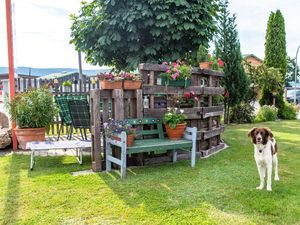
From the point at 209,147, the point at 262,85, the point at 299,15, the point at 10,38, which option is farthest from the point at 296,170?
the point at 299,15

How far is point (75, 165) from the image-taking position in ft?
14.0

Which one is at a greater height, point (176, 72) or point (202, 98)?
point (176, 72)

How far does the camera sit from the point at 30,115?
5129 mm

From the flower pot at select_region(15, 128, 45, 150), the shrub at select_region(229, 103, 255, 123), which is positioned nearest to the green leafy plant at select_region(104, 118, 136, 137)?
the flower pot at select_region(15, 128, 45, 150)

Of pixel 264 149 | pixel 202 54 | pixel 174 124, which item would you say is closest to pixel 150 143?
pixel 174 124

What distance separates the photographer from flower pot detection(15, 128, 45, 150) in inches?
201

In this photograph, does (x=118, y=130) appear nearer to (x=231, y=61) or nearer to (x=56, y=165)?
(x=56, y=165)

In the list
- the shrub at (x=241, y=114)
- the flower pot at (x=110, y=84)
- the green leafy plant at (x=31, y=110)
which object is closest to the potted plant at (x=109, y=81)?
the flower pot at (x=110, y=84)

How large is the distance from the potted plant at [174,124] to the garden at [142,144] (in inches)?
0.6

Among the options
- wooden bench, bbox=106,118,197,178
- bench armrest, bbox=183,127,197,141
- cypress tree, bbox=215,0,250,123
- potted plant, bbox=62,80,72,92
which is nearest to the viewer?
wooden bench, bbox=106,118,197,178

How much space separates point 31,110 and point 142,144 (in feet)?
8.15

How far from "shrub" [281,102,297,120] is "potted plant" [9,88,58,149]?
10.8 meters

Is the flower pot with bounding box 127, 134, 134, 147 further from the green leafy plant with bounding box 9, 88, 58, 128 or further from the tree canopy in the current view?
the tree canopy

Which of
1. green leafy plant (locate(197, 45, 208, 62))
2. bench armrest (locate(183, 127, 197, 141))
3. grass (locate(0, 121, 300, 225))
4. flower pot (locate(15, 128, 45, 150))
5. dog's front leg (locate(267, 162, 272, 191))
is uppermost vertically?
green leafy plant (locate(197, 45, 208, 62))
